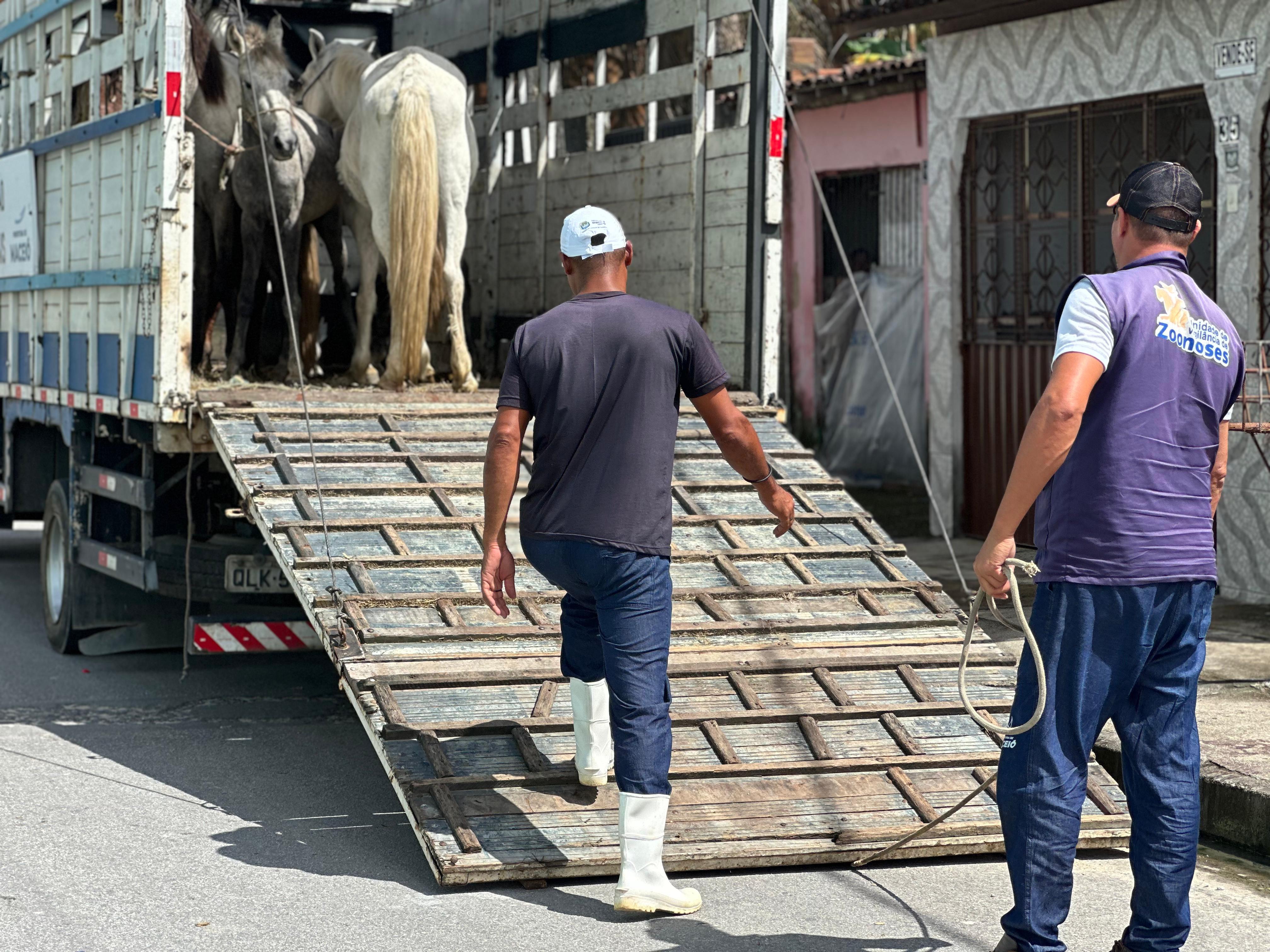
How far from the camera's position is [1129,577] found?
3.96 m

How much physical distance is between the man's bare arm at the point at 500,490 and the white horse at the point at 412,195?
3565mm

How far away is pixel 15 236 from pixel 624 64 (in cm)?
356

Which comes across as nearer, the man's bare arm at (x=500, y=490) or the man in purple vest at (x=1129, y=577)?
the man in purple vest at (x=1129, y=577)

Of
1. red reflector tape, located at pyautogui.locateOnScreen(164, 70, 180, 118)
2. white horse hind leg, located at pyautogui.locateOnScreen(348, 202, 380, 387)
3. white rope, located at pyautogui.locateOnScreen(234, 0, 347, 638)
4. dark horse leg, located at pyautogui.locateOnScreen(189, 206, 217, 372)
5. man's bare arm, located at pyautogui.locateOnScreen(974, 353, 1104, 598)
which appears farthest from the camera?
dark horse leg, located at pyautogui.locateOnScreen(189, 206, 217, 372)

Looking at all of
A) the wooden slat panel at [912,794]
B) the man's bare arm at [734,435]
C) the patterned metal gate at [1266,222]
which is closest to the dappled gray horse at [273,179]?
the man's bare arm at [734,435]

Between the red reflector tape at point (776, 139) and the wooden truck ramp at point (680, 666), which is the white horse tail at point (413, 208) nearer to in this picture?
the wooden truck ramp at point (680, 666)

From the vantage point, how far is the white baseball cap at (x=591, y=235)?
4.83 metres

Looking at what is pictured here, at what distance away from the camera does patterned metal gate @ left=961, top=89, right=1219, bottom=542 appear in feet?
33.9

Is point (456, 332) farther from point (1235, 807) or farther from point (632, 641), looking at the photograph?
point (1235, 807)

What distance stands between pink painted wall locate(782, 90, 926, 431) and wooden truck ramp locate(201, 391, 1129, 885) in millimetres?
8489

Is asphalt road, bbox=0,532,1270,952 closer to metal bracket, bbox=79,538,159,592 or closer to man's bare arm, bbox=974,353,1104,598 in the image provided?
metal bracket, bbox=79,538,159,592

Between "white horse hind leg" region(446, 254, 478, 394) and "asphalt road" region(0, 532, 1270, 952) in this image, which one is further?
"white horse hind leg" region(446, 254, 478, 394)

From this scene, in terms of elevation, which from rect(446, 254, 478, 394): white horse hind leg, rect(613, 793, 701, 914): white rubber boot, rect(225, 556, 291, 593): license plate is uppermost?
rect(446, 254, 478, 394): white horse hind leg

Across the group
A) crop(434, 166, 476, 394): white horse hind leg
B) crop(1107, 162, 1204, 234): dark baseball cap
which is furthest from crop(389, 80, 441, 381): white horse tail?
crop(1107, 162, 1204, 234): dark baseball cap
